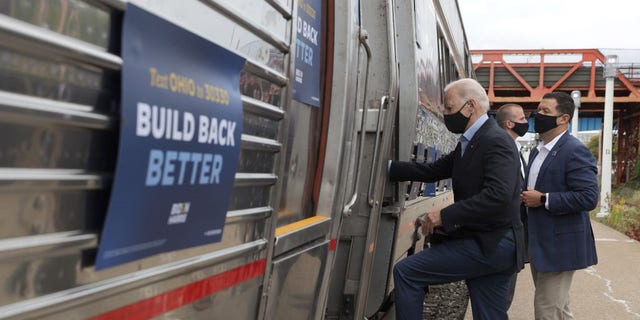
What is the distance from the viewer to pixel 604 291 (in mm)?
8156

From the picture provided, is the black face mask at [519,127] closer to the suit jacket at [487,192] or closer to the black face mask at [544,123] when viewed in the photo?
the black face mask at [544,123]

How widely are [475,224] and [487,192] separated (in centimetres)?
24

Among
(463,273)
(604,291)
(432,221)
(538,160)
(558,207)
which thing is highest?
(538,160)

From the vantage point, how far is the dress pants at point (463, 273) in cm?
385

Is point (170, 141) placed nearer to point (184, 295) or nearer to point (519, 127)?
point (184, 295)

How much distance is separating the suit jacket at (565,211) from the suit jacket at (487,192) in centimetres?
57

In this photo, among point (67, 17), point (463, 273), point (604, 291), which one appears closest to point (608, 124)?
point (604, 291)

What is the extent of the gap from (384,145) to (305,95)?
1.18 meters

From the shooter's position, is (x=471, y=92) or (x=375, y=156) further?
(x=471, y=92)

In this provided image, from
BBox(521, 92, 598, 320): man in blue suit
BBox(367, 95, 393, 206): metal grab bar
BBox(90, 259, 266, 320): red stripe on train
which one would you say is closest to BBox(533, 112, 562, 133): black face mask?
BBox(521, 92, 598, 320): man in blue suit

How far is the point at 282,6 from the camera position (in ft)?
7.72

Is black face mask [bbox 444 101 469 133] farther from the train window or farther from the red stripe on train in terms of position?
A: the train window

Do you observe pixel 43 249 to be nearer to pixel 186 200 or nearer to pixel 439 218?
pixel 186 200

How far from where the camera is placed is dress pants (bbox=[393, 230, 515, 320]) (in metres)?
3.85
